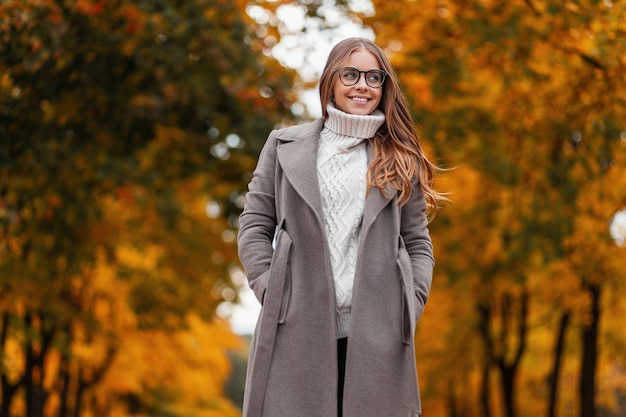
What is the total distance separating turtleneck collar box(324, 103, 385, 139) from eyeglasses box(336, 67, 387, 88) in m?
0.13

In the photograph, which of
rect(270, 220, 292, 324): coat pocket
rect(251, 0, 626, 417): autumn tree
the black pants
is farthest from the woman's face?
rect(251, 0, 626, 417): autumn tree

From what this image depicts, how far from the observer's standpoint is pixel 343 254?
429 cm

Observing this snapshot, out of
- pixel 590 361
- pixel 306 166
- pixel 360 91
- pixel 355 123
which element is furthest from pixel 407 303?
pixel 590 361

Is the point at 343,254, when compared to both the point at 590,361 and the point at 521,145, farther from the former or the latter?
the point at 590,361

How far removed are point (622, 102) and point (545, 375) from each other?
696 inches

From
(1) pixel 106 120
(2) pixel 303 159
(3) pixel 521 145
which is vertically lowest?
(3) pixel 521 145

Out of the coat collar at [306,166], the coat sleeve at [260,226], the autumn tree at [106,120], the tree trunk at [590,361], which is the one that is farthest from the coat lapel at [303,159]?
the tree trunk at [590,361]

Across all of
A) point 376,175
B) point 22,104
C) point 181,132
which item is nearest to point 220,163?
point 181,132

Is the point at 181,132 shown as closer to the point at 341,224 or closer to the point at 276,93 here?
the point at 276,93

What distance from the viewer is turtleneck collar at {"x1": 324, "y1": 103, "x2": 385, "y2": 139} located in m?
4.50

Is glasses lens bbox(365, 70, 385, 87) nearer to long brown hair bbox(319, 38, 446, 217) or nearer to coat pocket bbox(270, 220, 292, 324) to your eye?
long brown hair bbox(319, 38, 446, 217)

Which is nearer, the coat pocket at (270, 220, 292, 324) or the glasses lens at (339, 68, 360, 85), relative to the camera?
the coat pocket at (270, 220, 292, 324)

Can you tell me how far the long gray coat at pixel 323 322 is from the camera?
4.15 meters

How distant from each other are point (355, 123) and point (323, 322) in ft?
2.84
